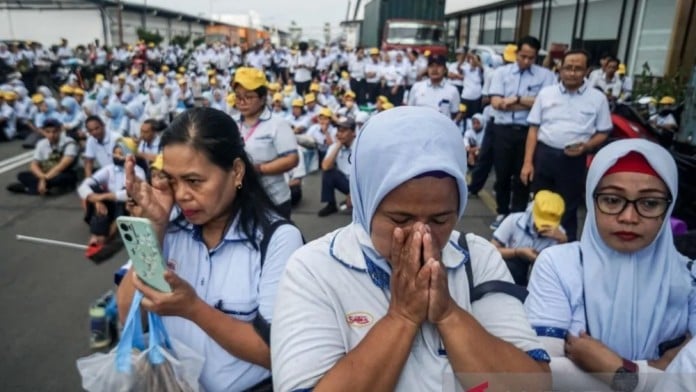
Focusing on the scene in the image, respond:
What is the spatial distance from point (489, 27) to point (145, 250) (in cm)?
2308

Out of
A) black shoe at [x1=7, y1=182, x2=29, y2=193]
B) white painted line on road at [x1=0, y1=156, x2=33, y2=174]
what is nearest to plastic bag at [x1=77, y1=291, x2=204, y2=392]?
black shoe at [x1=7, y1=182, x2=29, y2=193]

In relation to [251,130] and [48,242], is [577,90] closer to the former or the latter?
[251,130]

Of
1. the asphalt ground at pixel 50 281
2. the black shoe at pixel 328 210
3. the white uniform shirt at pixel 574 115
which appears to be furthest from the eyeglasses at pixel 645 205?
the black shoe at pixel 328 210

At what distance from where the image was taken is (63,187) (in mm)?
7133

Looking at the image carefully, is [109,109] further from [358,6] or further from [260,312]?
[358,6]

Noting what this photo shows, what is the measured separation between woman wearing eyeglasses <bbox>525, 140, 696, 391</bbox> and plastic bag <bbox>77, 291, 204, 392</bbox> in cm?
113

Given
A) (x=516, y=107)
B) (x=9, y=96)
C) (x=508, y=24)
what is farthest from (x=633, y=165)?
(x=508, y=24)

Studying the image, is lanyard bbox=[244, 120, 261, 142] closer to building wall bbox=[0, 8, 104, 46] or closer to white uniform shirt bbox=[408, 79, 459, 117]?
white uniform shirt bbox=[408, 79, 459, 117]

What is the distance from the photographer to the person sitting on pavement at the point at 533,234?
3.26 meters

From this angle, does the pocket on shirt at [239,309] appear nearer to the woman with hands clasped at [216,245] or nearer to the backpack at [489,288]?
the woman with hands clasped at [216,245]

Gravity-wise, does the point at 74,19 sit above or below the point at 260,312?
above

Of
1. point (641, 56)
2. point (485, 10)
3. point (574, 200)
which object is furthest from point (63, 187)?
point (485, 10)

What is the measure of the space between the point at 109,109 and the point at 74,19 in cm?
2447

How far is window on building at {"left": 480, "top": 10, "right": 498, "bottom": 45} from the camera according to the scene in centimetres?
2114
